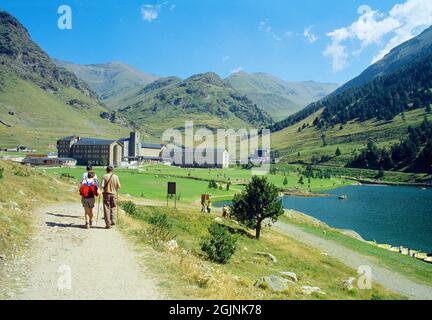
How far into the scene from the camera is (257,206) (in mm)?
47750

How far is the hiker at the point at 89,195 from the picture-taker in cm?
2165

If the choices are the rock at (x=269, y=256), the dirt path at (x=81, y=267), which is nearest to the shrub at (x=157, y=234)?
the dirt path at (x=81, y=267)

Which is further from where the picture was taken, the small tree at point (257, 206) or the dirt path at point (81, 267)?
the small tree at point (257, 206)

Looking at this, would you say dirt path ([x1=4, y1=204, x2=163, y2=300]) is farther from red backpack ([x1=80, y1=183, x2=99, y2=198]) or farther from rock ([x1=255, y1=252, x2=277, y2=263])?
rock ([x1=255, y1=252, x2=277, y2=263])

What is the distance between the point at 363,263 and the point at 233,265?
22185 millimetres

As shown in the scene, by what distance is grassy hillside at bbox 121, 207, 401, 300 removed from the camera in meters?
13.9

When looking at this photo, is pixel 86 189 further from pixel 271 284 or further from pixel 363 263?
pixel 363 263

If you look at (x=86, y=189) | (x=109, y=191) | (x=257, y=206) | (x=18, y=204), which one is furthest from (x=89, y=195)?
(x=257, y=206)

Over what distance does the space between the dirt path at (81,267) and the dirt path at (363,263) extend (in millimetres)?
27634

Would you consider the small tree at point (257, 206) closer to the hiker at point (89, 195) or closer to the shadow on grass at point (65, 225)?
the shadow on grass at point (65, 225)

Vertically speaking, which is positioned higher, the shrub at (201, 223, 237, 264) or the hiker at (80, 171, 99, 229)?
the hiker at (80, 171, 99, 229)

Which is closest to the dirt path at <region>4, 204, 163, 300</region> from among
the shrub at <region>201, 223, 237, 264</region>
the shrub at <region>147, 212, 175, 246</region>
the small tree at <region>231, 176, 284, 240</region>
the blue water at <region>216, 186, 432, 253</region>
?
Answer: the shrub at <region>147, 212, 175, 246</region>

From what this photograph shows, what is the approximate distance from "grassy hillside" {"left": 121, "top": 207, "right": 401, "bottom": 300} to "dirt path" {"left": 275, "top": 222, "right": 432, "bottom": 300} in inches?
88.5
